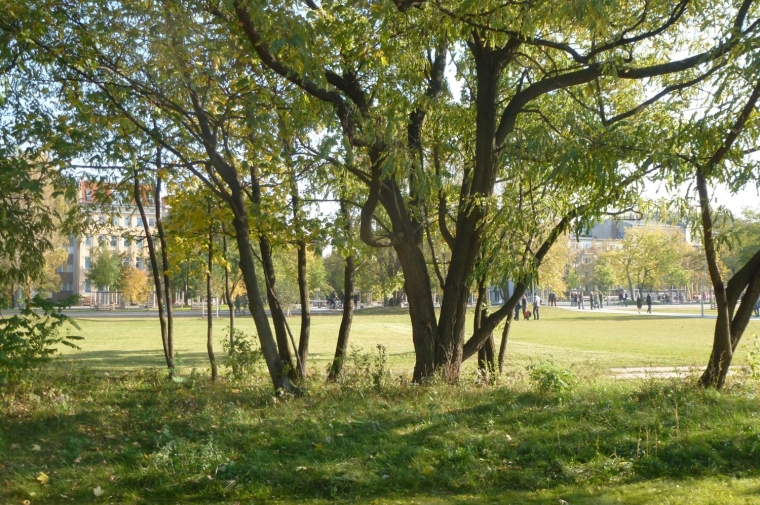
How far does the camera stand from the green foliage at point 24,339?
25.0ft

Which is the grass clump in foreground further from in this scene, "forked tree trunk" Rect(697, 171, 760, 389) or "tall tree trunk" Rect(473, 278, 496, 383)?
"tall tree trunk" Rect(473, 278, 496, 383)

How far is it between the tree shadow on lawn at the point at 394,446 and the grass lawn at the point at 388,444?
19 mm

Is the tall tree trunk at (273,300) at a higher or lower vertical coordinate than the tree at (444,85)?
lower

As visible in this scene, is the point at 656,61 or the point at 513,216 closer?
the point at 513,216

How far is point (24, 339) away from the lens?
8062 millimetres

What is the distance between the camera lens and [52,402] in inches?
341

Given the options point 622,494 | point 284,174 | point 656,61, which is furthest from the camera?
point 656,61

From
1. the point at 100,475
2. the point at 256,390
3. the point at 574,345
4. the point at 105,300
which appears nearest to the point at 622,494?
the point at 100,475

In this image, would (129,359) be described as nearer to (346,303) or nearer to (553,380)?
(346,303)

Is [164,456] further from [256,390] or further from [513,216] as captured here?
[513,216]

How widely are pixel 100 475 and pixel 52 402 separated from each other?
3302mm

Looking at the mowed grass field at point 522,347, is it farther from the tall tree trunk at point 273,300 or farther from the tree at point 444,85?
the tree at point 444,85

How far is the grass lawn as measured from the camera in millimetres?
5695

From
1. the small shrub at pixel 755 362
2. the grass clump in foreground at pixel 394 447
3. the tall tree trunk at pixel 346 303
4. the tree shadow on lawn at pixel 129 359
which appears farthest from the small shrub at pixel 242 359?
the small shrub at pixel 755 362
